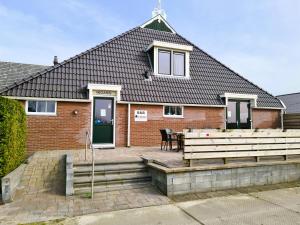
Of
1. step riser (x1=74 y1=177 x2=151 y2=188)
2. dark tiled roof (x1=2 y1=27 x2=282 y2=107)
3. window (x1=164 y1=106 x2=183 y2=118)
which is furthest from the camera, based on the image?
window (x1=164 y1=106 x2=183 y2=118)

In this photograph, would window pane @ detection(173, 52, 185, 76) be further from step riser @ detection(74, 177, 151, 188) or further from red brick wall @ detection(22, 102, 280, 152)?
step riser @ detection(74, 177, 151, 188)

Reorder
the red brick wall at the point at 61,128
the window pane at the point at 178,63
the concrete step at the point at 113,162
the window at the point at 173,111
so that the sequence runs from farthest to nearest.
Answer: the window pane at the point at 178,63 < the window at the point at 173,111 < the red brick wall at the point at 61,128 < the concrete step at the point at 113,162

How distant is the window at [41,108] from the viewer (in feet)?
34.2

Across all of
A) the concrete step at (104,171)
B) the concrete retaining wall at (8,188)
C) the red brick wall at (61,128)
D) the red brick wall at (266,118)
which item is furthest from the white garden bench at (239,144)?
the red brick wall at (266,118)

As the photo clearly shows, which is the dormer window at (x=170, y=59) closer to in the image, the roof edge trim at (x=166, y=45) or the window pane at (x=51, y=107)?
the roof edge trim at (x=166, y=45)

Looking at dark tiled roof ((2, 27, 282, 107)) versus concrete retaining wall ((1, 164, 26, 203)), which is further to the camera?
dark tiled roof ((2, 27, 282, 107))

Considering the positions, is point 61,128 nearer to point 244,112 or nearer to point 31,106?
point 31,106

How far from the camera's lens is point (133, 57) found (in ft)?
43.9

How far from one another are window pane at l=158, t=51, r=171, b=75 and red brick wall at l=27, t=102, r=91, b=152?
185 inches

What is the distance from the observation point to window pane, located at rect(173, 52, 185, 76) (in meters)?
13.8

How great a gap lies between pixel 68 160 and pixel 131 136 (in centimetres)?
500

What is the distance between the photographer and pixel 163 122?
1242 centimetres

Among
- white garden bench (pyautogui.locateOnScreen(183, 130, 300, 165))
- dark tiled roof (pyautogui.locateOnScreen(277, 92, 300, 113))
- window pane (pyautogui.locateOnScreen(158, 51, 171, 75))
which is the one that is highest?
window pane (pyautogui.locateOnScreen(158, 51, 171, 75))

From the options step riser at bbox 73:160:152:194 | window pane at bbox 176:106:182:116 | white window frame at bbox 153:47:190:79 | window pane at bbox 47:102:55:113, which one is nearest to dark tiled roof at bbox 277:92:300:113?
white window frame at bbox 153:47:190:79
